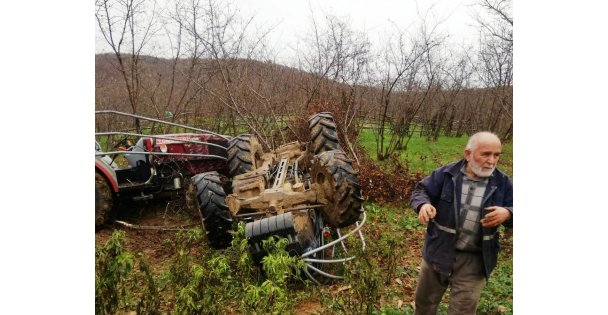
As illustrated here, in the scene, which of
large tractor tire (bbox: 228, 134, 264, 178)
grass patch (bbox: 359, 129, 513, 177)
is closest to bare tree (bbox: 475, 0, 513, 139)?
grass patch (bbox: 359, 129, 513, 177)

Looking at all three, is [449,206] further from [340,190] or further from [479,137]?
[340,190]

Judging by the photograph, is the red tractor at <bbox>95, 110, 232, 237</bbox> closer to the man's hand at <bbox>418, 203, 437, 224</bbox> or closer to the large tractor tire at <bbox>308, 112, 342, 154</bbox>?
the large tractor tire at <bbox>308, 112, 342, 154</bbox>

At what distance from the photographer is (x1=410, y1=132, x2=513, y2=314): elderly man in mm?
1709

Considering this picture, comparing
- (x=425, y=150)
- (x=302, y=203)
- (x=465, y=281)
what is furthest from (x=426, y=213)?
(x=425, y=150)

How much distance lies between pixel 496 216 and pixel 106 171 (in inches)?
146

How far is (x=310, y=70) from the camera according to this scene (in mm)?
7656

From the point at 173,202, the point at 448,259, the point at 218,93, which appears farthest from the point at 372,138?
the point at 448,259

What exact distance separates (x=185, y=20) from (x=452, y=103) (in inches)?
220

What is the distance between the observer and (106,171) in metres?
3.86

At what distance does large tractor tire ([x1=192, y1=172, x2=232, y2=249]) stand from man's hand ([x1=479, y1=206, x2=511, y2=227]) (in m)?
1.99

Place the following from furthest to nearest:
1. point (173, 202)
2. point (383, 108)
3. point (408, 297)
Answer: point (383, 108) < point (173, 202) < point (408, 297)
